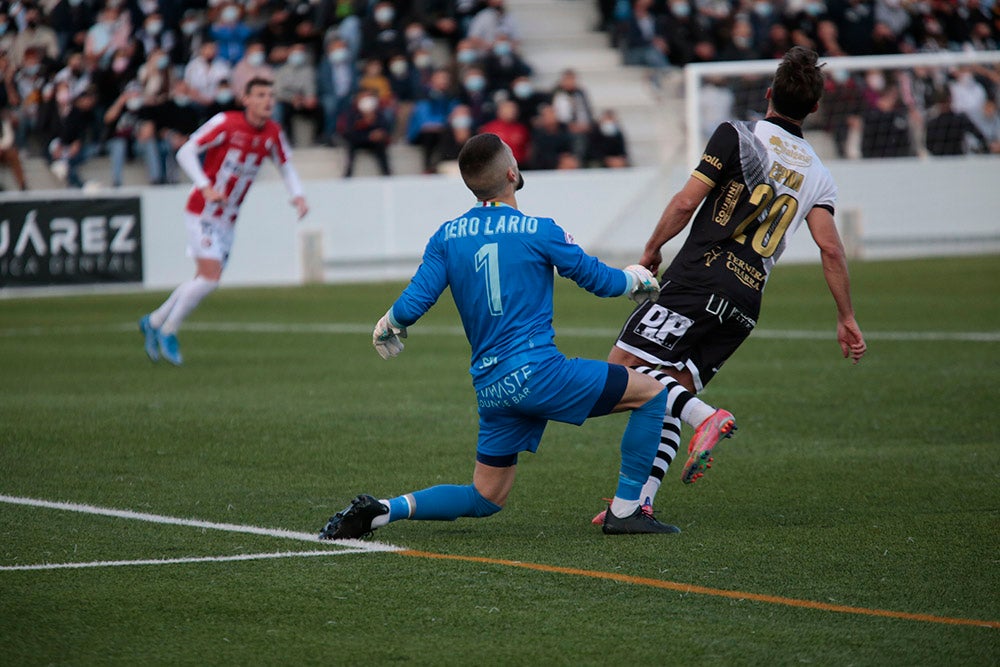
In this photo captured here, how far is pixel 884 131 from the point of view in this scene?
1038 inches

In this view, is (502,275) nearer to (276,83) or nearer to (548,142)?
(548,142)

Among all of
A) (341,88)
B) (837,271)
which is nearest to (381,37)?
(341,88)

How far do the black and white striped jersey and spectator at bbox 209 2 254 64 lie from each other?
1939cm

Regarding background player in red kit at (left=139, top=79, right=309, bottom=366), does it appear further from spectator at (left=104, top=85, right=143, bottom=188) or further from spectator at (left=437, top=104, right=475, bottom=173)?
spectator at (left=437, top=104, right=475, bottom=173)

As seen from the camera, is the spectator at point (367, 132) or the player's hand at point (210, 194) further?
the spectator at point (367, 132)

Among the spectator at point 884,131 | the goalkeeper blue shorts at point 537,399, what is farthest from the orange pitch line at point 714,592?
the spectator at point 884,131

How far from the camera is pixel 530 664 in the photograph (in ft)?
15.2

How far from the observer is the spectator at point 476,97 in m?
25.8

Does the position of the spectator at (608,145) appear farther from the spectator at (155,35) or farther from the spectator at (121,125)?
the spectator at (121,125)

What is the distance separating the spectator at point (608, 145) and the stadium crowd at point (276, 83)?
24 mm

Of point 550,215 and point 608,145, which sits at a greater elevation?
point 608,145

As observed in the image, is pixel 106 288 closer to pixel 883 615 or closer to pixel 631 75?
pixel 631 75

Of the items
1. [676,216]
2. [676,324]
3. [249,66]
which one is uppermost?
[676,216]

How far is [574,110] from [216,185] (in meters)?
12.7
